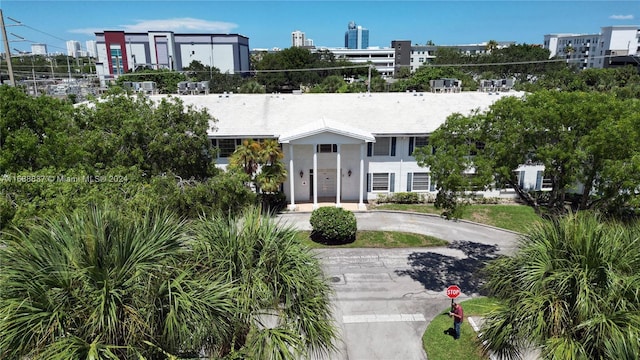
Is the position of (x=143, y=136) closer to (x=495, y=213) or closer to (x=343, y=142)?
(x=343, y=142)

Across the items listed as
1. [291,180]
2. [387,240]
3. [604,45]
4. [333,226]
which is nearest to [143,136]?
[333,226]

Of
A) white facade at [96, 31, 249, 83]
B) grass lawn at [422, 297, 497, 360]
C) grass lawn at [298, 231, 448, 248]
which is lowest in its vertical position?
grass lawn at [422, 297, 497, 360]

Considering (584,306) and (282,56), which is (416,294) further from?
(282,56)

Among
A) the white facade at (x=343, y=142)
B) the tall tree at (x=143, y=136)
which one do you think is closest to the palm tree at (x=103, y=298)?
the tall tree at (x=143, y=136)

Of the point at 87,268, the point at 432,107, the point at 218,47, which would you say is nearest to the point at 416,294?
the point at 87,268

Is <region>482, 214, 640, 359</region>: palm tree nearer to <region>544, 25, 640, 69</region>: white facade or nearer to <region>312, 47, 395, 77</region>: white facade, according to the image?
<region>544, 25, 640, 69</region>: white facade

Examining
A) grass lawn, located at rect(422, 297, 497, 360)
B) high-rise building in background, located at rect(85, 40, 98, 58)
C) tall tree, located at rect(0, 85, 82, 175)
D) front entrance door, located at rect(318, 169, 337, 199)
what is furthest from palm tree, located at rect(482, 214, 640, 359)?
high-rise building in background, located at rect(85, 40, 98, 58)

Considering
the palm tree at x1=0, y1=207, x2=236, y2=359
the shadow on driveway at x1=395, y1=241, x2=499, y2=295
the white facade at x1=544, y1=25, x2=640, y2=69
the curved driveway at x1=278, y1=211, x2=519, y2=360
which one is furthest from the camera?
the white facade at x1=544, y1=25, x2=640, y2=69
